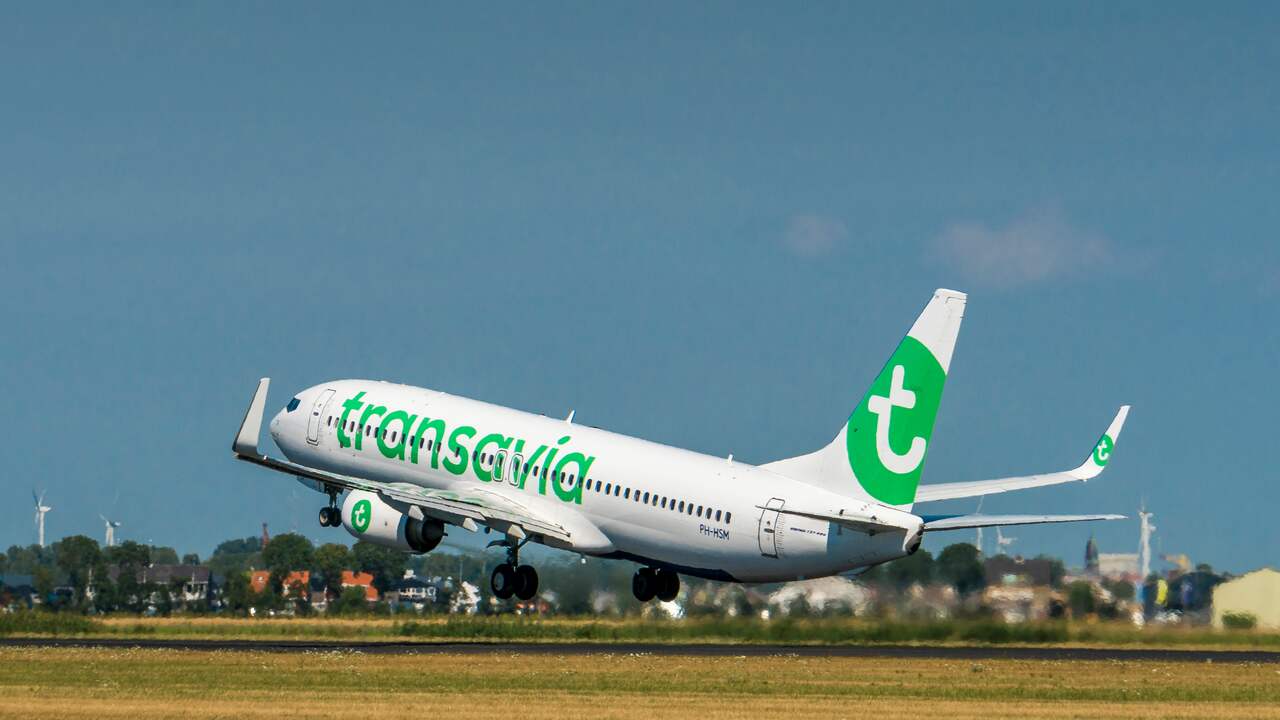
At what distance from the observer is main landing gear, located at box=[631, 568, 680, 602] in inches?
2872

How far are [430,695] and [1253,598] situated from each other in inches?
1241

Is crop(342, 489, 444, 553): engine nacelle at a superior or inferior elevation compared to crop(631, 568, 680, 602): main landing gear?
superior

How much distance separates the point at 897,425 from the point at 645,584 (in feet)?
46.5

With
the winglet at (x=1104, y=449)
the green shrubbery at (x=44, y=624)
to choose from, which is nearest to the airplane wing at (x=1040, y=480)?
the winglet at (x=1104, y=449)

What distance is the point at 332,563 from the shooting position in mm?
100750

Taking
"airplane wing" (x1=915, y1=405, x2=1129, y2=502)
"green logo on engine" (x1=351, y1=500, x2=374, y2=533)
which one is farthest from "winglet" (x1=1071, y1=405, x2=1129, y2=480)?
"green logo on engine" (x1=351, y1=500, x2=374, y2=533)

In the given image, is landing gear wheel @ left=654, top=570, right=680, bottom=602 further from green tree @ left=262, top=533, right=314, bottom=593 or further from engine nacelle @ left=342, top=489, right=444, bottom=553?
green tree @ left=262, top=533, right=314, bottom=593

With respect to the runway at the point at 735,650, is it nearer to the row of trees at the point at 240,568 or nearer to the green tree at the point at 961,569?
the green tree at the point at 961,569

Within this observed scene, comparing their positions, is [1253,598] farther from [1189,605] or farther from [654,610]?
[654,610]

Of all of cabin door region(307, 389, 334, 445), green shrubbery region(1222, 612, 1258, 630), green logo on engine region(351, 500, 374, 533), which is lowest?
green shrubbery region(1222, 612, 1258, 630)

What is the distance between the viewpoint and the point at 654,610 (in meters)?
73.2

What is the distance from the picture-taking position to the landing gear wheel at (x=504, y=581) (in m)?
73.2

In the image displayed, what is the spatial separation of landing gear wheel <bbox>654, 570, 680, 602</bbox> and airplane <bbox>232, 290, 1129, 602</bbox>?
0.15 ft

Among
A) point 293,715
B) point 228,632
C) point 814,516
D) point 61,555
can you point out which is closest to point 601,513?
point 814,516
